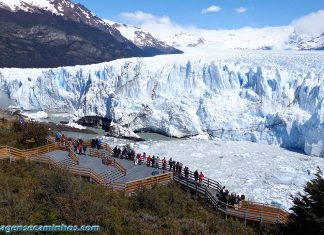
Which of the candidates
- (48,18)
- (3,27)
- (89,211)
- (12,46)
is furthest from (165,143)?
(48,18)

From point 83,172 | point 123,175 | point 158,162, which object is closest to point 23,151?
point 83,172

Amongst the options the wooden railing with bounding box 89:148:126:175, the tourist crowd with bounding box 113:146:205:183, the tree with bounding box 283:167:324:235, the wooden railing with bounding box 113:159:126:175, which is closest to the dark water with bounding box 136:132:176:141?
the tourist crowd with bounding box 113:146:205:183

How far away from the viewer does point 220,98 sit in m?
31.9

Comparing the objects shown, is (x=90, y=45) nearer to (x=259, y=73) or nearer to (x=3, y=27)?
(x=3, y=27)

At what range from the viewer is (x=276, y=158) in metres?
25.0

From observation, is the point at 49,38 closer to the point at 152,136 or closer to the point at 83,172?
the point at 152,136

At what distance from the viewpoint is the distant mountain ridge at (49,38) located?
257ft

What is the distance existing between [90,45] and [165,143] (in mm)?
65491

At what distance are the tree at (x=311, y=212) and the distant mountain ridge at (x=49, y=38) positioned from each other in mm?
66966

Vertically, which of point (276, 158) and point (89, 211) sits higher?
point (89, 211)

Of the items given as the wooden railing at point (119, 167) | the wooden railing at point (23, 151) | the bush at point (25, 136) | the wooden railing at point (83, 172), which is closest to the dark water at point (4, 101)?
the bush at point (25, 136)

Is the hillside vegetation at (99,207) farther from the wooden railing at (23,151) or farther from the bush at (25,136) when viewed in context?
the bush at (25,136)

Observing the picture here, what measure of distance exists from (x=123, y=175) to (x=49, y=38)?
78054mm

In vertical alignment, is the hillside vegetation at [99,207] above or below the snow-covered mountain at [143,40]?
below
